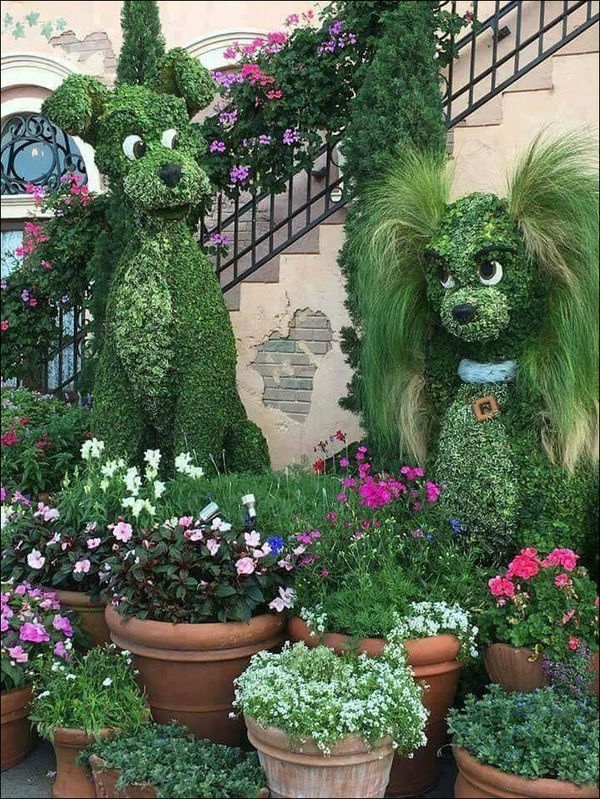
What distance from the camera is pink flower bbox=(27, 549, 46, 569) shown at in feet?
10.3

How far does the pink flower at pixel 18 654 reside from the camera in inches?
109

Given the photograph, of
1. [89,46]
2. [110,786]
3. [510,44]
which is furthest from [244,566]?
[89,46]

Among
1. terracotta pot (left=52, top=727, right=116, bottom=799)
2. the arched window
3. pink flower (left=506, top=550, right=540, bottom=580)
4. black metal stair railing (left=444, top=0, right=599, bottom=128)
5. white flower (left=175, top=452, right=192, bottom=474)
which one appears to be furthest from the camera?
the arched window

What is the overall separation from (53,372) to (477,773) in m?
5.35

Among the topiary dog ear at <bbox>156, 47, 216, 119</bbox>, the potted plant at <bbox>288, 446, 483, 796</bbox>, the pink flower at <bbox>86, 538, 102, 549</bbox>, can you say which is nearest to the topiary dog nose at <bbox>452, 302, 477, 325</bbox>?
the potted plant at <bbox>288, 446, 483, 796</bbox>

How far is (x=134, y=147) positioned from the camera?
12.4 feet

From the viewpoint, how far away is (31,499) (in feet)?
13.9

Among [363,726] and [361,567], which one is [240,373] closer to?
[361,567]

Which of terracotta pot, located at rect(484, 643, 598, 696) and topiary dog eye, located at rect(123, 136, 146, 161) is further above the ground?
topiary dog eye, located at rect(123, 136, 146, 161)

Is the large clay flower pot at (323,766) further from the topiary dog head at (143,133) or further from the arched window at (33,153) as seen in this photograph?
the arched window at (33,153)

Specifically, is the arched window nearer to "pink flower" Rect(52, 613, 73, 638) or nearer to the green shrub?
"pink flower" Rect(52, 613, 73, 638)

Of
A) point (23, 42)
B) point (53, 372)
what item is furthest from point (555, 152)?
point (23, 42)

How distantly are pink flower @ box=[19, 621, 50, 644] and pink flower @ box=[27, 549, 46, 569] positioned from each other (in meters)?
0.31

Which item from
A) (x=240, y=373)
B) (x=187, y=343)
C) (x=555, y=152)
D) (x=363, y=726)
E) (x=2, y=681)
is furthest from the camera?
(x=240, y=373)
